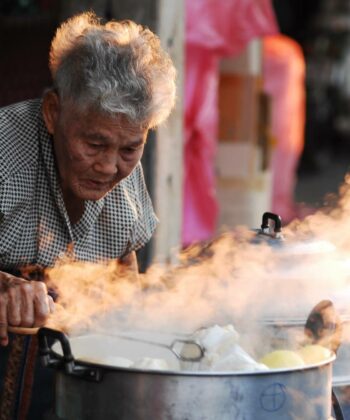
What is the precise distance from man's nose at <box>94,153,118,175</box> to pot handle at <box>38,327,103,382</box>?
0.64m

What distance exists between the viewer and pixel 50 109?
9.53 ft

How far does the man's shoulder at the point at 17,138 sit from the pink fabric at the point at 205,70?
2475 mm

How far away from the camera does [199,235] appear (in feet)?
19.5

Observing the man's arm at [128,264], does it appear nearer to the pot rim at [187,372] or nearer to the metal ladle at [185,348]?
the metal ladle at [185,348]

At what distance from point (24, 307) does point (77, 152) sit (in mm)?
530

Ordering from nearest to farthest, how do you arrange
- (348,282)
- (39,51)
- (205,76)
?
1. (348,282)
2. (39,51)
3. (205,76)

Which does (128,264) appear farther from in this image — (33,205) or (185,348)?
(185,348)

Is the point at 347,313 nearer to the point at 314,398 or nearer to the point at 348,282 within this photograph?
the point at 348,282

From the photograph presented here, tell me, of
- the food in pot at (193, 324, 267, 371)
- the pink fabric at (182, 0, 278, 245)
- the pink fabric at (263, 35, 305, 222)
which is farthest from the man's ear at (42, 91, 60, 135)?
the pink fabric at (263, 35, 305, 222)

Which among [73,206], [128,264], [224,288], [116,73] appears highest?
[116,73]

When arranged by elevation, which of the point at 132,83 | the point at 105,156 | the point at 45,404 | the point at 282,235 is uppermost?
the point at 132,83

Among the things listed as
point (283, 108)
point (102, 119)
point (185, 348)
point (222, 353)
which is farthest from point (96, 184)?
point (283, 108)

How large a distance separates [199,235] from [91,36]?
3.26 metres

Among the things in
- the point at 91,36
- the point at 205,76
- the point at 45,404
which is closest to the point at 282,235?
the point at 91,36
